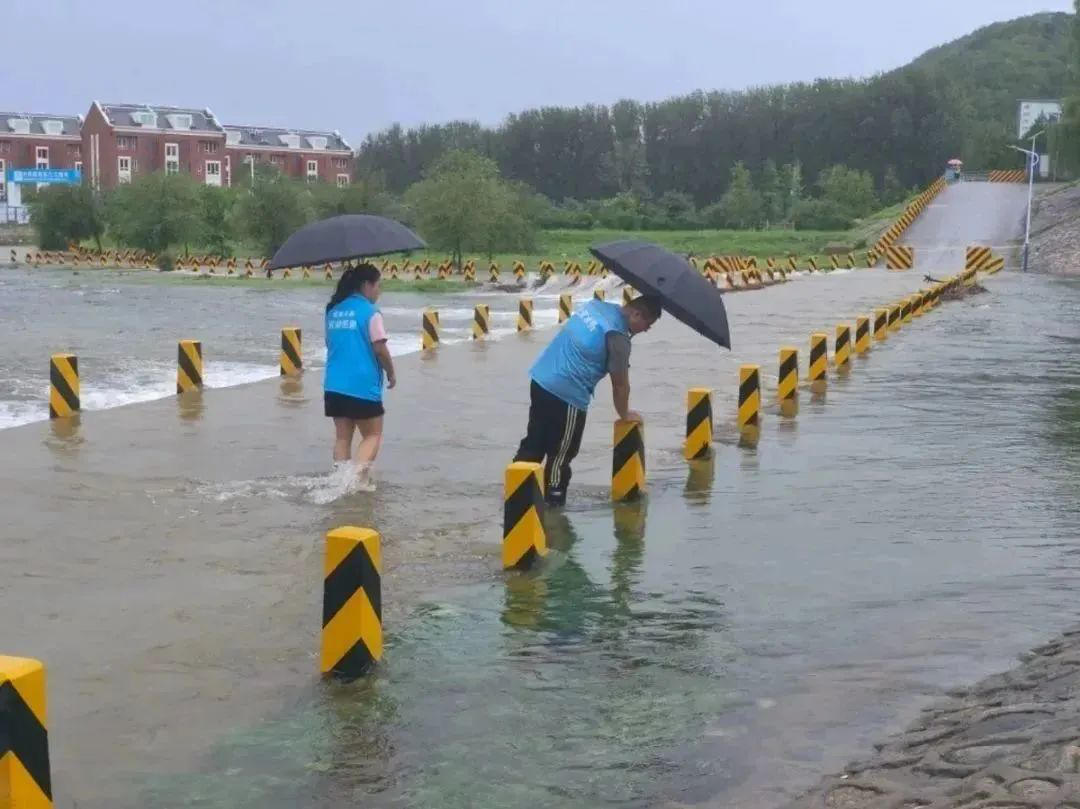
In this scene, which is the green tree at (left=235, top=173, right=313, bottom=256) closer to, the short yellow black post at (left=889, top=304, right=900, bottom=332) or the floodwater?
the short yellow black post at (left=889, top=304, right=900, bottom=332)

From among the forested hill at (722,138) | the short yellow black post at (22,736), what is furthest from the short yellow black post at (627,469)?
the forested hill at (722,138)

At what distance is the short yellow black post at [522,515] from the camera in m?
7.11

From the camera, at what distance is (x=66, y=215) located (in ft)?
261

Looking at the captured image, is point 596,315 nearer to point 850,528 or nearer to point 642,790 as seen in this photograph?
point 850,528

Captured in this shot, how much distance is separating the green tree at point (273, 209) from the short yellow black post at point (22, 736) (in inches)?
2553

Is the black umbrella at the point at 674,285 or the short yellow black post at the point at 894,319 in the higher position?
the black umbrella at the point at 674,285

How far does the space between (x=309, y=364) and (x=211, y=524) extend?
11175mm

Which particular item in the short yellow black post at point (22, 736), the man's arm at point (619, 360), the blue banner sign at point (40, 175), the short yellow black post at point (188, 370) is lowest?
the short yellow black post at point (22, 736)

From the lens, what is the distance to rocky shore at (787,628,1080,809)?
13.1ft

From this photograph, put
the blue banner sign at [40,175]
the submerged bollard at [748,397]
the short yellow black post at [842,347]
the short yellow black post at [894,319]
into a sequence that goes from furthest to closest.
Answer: the blue banner sign at [40,175]
the short yellow black post at [894,319]
the short yellow black post at [842,347]
the submerged bollard at [748,397]

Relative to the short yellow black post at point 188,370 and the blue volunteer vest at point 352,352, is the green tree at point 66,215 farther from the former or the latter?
the blue volunteer vest at point 352,352

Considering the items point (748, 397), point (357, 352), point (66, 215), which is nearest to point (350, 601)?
point (357, 352)

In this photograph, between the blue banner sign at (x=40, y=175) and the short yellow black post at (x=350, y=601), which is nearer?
the short yellow black post at (x=350, y=601)

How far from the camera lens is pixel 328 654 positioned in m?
5.56
